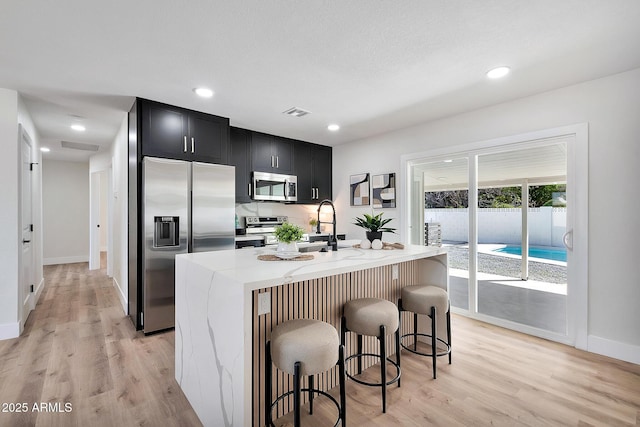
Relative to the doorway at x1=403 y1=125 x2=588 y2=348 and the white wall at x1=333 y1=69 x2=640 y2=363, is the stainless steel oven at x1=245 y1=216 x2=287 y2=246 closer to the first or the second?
the doorway at x1=403 y1=125 x2=588 y2=348

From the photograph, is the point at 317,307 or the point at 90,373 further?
the point at 90,373

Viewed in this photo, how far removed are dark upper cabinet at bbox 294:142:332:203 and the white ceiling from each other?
1701mm

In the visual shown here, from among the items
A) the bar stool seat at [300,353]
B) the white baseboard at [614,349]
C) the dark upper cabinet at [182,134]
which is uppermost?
the dark upper cabinet at [182,134]

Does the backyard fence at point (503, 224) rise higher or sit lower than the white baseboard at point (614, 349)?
higher

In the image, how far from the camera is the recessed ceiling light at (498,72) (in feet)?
8.19

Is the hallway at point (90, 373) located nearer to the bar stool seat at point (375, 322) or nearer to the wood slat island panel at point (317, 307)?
the wood slat island panel at point (317, 307)

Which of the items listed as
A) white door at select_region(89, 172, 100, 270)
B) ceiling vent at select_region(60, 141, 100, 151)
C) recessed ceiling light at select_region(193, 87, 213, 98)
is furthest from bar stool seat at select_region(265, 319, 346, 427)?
white door at select_region(89, 172, 100, 270)

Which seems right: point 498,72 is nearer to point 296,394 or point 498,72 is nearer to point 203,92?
point 203,92

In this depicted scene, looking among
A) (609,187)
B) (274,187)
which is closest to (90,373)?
(274,187)

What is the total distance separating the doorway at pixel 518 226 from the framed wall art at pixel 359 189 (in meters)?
1.04

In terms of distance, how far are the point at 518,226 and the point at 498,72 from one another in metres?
1.67

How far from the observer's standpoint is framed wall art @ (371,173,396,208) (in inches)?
176

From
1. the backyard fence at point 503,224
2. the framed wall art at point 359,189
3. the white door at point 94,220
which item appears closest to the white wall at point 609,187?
the backyard fence at point 503,224

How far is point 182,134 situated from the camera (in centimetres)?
343
